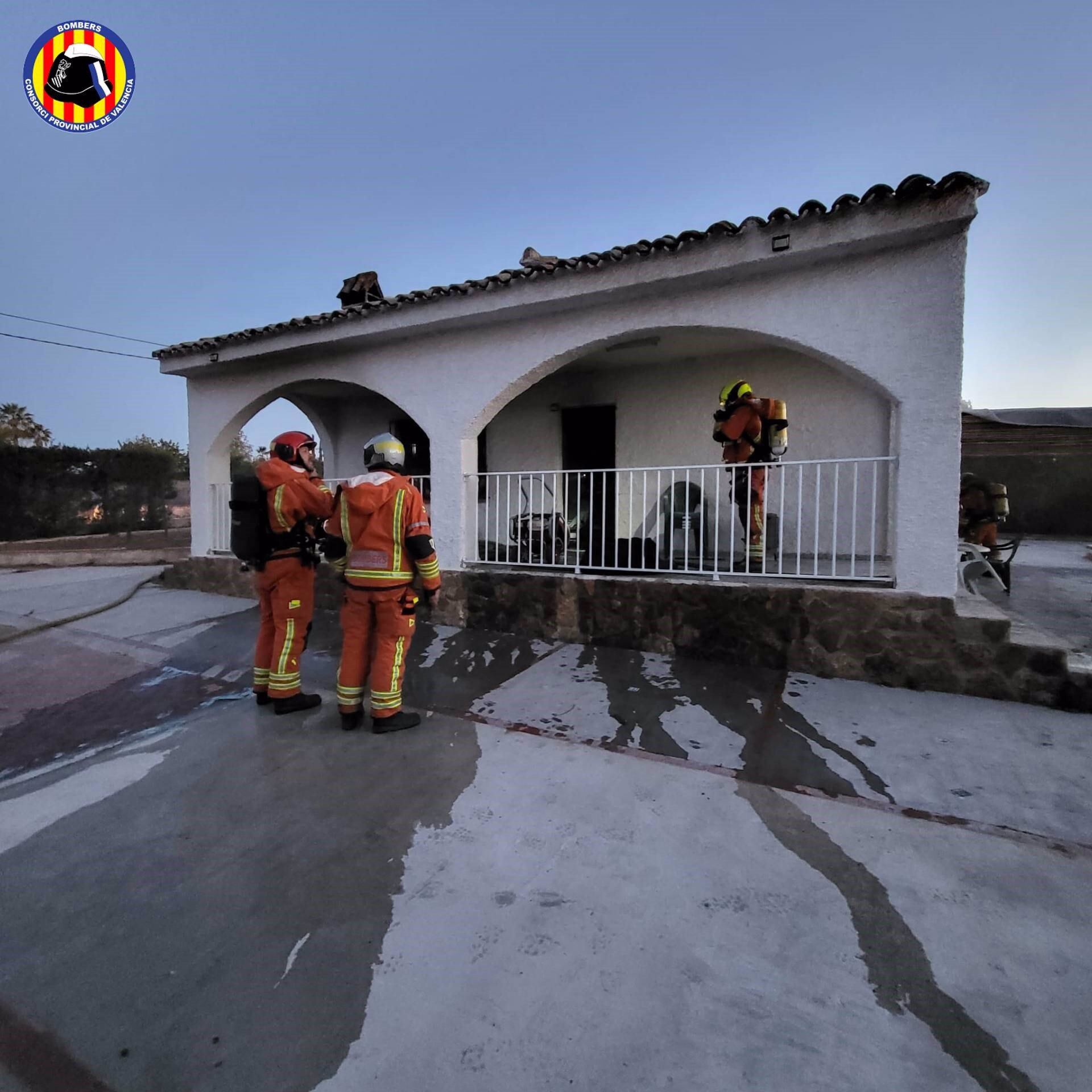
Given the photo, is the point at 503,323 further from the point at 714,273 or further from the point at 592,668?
the point at 592,668

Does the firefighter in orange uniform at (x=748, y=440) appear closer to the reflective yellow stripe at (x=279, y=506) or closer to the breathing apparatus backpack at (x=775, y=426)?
the breathing apparatus backpack at (x=775, y=426)

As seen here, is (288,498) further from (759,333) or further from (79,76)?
(79,76)

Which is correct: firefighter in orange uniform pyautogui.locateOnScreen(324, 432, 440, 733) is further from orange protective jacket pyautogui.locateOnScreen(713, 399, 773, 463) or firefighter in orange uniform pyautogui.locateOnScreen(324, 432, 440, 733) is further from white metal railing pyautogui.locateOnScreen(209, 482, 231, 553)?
white metal railing pyautogui.locateOnScreen(209, 482, 231, 553)

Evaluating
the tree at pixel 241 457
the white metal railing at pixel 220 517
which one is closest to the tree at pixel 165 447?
the tree at pixel 241 457

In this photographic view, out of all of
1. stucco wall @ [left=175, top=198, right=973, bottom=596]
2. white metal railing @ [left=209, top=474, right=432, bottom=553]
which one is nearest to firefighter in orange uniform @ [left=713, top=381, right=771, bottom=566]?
stucco wall @ [left=175, top=198, right=973, bottom=596]

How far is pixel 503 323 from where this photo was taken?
5.52 metres

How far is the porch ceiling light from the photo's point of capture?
5.88 m

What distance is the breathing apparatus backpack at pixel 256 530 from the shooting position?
11.5ft

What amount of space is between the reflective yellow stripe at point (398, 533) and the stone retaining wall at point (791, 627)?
7.04 ft

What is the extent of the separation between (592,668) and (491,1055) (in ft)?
10.2

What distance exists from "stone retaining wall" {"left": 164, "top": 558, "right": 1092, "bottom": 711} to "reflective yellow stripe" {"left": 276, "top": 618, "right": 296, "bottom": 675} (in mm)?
2213

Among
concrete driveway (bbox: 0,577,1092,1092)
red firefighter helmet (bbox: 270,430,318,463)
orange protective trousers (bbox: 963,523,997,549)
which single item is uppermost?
red firefighter helmet (bbox: 270,430,318,463)

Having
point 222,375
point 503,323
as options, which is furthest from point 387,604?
point 222,375

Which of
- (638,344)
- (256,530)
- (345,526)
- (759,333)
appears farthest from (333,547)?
(638,344)
